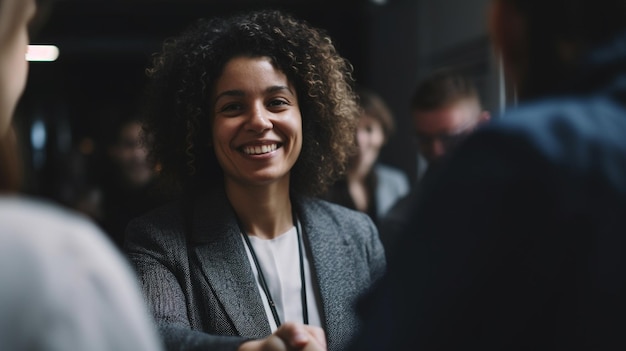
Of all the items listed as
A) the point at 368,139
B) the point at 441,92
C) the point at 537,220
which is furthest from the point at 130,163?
the point at 537,220

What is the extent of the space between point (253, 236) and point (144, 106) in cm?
49

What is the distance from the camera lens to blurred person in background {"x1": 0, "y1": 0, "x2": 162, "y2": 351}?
73 cm

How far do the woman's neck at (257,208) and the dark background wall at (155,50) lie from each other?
8.16ft

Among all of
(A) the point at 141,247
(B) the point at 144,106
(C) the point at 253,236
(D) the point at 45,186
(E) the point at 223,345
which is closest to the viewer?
(E) the point at 223,345

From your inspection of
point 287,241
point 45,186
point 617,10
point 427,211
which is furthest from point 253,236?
point 45,186

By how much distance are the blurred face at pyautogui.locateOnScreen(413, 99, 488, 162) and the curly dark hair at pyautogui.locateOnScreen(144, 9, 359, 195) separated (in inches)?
46.5

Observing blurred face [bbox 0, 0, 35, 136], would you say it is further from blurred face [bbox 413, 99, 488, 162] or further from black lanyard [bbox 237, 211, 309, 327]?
blurred face [bbox 413, 99, 488, 162]

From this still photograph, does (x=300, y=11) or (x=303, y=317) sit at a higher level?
(x=300, y=11)

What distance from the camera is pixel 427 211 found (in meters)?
0.94

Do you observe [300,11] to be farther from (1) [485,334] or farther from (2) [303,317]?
(1) [485,334]

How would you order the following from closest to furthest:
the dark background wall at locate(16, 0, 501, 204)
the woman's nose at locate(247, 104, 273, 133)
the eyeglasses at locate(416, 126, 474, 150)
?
the woman's nose at locate(247, 104, 273, 133) → the eyeglasses at locate(416, 126, 474, 150) → the dark background wall at locate(16, 0, 501, 204)

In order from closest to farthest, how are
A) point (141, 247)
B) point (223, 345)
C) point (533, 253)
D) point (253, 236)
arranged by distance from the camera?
point (533, 253) → point (223, 345) → point (141, 247) → point (253, 236)

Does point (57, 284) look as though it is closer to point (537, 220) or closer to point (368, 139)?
point (537, 220)

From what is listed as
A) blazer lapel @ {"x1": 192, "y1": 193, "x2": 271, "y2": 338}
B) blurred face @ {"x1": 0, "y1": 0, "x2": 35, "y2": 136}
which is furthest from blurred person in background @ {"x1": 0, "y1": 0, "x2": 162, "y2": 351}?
blazer lapel @ {"x1": 192, "y1": 193, "x2": 271, "y2": 338}
